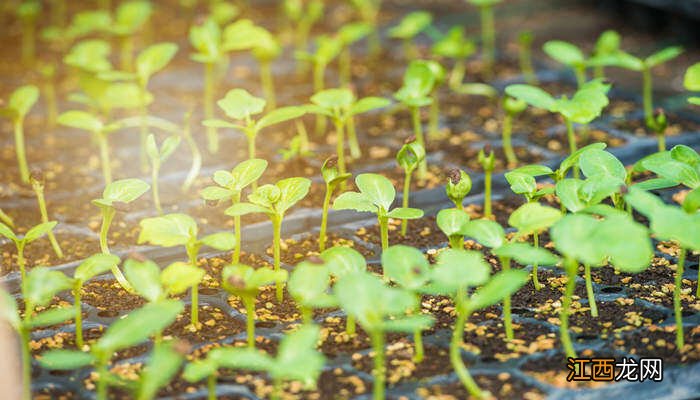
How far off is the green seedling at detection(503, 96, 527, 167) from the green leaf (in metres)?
0.90

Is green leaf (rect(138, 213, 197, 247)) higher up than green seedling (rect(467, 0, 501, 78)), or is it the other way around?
green seedling (rect(467, 0, 501, 78))

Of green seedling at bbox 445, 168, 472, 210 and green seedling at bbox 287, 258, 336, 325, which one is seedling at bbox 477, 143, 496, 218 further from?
green seedling at bbox 287, 258, 336, 325

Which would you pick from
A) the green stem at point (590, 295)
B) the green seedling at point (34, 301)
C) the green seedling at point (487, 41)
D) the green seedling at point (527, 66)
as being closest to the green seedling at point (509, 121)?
the green seedling at point (527, 66)

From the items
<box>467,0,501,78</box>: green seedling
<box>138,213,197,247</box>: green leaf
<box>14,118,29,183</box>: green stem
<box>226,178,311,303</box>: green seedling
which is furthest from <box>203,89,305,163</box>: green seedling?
<box>467,0,501,78</box>: green seedling

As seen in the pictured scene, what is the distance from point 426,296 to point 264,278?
1.30 feet

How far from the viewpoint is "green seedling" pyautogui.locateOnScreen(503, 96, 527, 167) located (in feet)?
6.58

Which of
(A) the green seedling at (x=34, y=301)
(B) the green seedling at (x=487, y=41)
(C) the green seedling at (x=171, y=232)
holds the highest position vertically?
(B) the green seedling at (x=487, y=41)

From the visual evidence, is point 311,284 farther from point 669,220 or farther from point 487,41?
point 487,41

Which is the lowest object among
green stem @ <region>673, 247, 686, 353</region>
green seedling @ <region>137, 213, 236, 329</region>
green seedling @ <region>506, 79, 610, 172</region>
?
green stem @ <region>673, 247, 686, 353</region>

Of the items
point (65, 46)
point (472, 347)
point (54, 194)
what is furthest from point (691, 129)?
point (65, 46)

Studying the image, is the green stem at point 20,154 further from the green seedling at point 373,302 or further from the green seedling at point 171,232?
the green seedling at point 373,302

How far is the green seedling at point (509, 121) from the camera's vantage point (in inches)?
79.0

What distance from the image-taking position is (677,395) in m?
1.26

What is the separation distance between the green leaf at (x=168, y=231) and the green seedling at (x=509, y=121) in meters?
0.90
